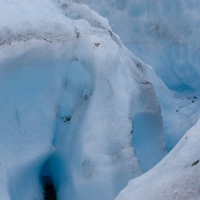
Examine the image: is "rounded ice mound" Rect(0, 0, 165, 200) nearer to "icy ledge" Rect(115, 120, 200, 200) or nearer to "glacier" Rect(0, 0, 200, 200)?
"glacier" Rect(0, 0, 200, 200)

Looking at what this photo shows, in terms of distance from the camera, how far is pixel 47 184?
84.8 inches

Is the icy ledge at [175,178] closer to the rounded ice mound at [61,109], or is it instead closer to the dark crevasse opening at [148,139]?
the rounded ice mound at [61,109]

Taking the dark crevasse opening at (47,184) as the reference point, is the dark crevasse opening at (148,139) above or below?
above

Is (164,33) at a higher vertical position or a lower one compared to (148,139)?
higher

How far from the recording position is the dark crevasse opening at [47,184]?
2.11 meters

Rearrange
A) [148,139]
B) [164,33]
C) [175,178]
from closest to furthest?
[175,178] → [148,139] → [164,33]

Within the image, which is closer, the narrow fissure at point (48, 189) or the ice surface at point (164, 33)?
the narrow fissure at point (48, 189)

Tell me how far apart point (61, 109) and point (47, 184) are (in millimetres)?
412

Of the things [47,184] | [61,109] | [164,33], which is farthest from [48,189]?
[164,33]

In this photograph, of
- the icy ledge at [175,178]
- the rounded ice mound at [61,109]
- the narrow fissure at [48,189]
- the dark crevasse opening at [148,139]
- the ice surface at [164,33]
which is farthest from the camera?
the ice surface at [164,33]

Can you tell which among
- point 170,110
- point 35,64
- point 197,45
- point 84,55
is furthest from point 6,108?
point 197,45

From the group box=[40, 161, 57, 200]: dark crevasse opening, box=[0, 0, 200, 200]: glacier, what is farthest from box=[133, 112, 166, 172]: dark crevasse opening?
box=[40, 161, 57, 200]: dark crevasse opening

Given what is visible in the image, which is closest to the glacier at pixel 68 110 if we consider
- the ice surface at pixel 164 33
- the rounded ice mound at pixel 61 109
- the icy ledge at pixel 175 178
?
the rounded ice mound at pixel 61 109

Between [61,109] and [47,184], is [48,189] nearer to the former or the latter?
[47,184]
